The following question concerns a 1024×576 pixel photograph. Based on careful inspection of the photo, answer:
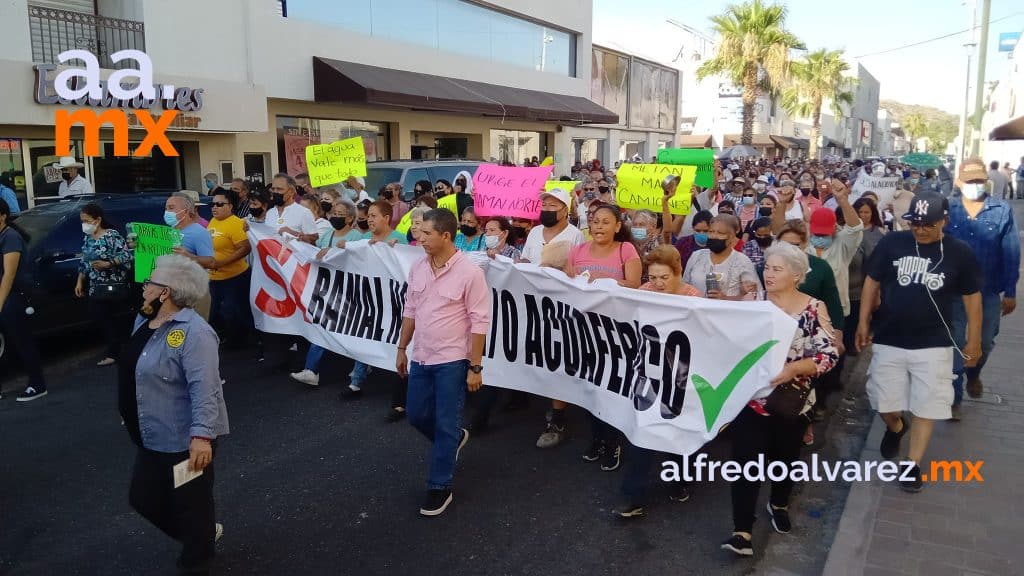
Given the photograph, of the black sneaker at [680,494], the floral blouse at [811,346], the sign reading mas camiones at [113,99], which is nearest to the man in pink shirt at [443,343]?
the black sneaker at [680,494]

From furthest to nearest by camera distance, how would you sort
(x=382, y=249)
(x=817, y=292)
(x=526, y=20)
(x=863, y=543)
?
1. (x=526, y=20)
2. (x=382, y=249)
3. (x=817, y=292)
4. (x=863, y=543)

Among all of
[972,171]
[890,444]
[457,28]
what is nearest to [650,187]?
[972,171]

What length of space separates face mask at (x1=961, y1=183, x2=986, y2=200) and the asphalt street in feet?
6.85

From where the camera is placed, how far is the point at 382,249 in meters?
6.35

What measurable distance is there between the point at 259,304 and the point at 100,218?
163cm

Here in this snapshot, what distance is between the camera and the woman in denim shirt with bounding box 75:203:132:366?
6984 millimetres

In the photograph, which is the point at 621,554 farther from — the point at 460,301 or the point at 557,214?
the point at 557,214

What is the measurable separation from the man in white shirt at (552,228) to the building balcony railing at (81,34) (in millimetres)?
10698

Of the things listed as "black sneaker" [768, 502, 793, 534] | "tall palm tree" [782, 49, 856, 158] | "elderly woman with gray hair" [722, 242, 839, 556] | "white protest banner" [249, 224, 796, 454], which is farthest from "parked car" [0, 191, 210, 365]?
"tall palm tree" [782, 49, 856, 158]

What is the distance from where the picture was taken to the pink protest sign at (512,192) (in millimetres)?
6922

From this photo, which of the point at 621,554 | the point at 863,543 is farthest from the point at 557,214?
the point at 863,543

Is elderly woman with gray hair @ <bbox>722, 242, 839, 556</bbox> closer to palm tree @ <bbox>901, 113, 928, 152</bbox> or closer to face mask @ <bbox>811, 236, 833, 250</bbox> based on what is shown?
face mask @ <bbox>811, 236, 833, 250</bbox>

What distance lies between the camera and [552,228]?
19.3 feet

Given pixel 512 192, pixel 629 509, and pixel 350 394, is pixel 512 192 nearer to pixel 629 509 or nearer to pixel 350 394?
pixel 350 394
